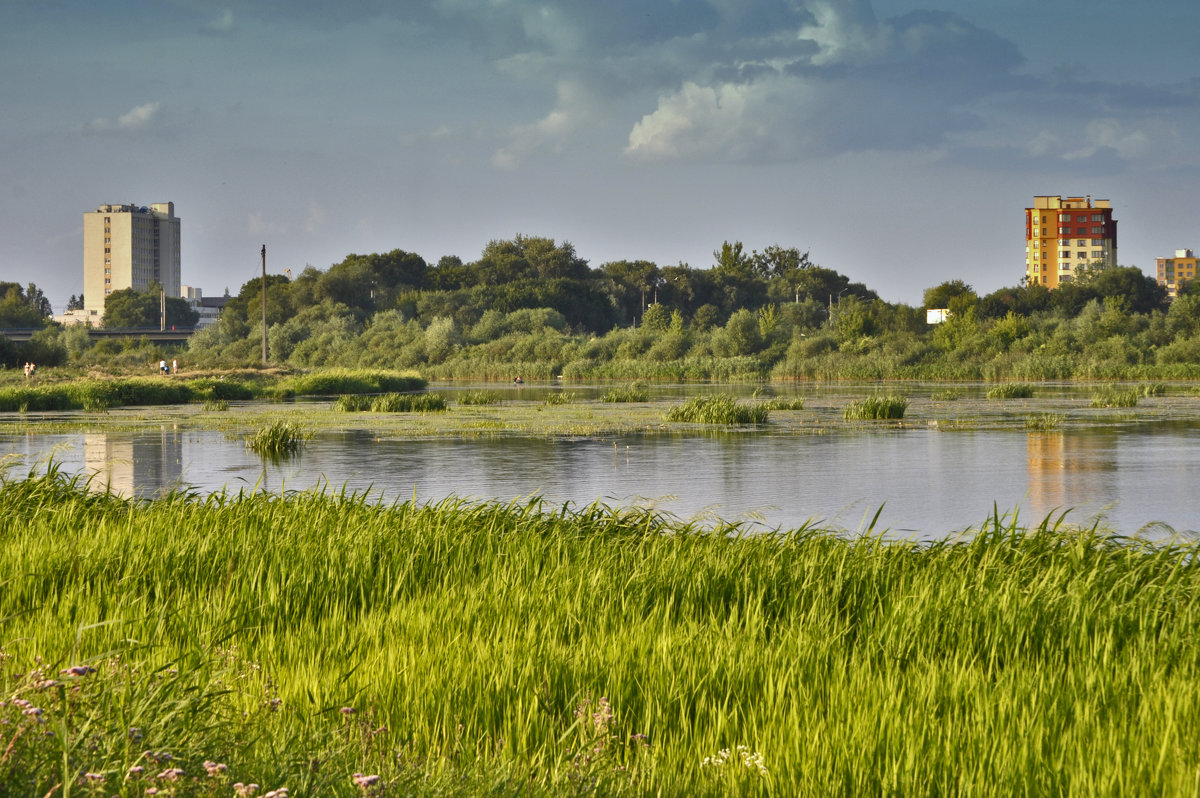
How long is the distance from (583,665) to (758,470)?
1306 cm

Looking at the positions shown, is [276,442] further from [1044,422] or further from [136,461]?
[1044,422]

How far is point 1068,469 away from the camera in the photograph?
1800 cm

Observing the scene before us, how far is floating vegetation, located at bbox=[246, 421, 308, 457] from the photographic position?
21.7 m

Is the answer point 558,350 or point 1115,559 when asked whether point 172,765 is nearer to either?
point 1115,559

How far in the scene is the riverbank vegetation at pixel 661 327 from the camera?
230 feet

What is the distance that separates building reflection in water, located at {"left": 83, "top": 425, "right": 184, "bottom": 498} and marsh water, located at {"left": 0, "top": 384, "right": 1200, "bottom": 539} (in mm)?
45

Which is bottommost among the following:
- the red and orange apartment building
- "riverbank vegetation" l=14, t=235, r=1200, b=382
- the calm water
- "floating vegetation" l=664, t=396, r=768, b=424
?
the calm water

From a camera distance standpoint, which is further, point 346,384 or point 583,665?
point 346,384

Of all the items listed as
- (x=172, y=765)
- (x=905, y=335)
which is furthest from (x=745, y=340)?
(x=172, y=765)

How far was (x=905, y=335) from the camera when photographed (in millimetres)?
79562

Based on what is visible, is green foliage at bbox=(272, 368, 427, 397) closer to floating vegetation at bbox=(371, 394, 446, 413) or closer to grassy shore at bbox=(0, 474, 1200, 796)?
floating vegetation at bbox=(371, 394, 446, 413)

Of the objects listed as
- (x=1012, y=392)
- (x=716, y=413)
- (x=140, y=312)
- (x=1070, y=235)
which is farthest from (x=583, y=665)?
(x=1070, y=235)

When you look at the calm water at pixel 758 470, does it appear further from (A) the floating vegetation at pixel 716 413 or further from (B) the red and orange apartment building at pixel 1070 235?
(B) the red and orange apartment building at pixel 1070 235

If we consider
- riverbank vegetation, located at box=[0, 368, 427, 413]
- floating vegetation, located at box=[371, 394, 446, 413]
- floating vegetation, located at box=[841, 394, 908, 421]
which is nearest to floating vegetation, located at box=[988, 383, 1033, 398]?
floating vegetation, located at box=[841, 394, 908, 421]
